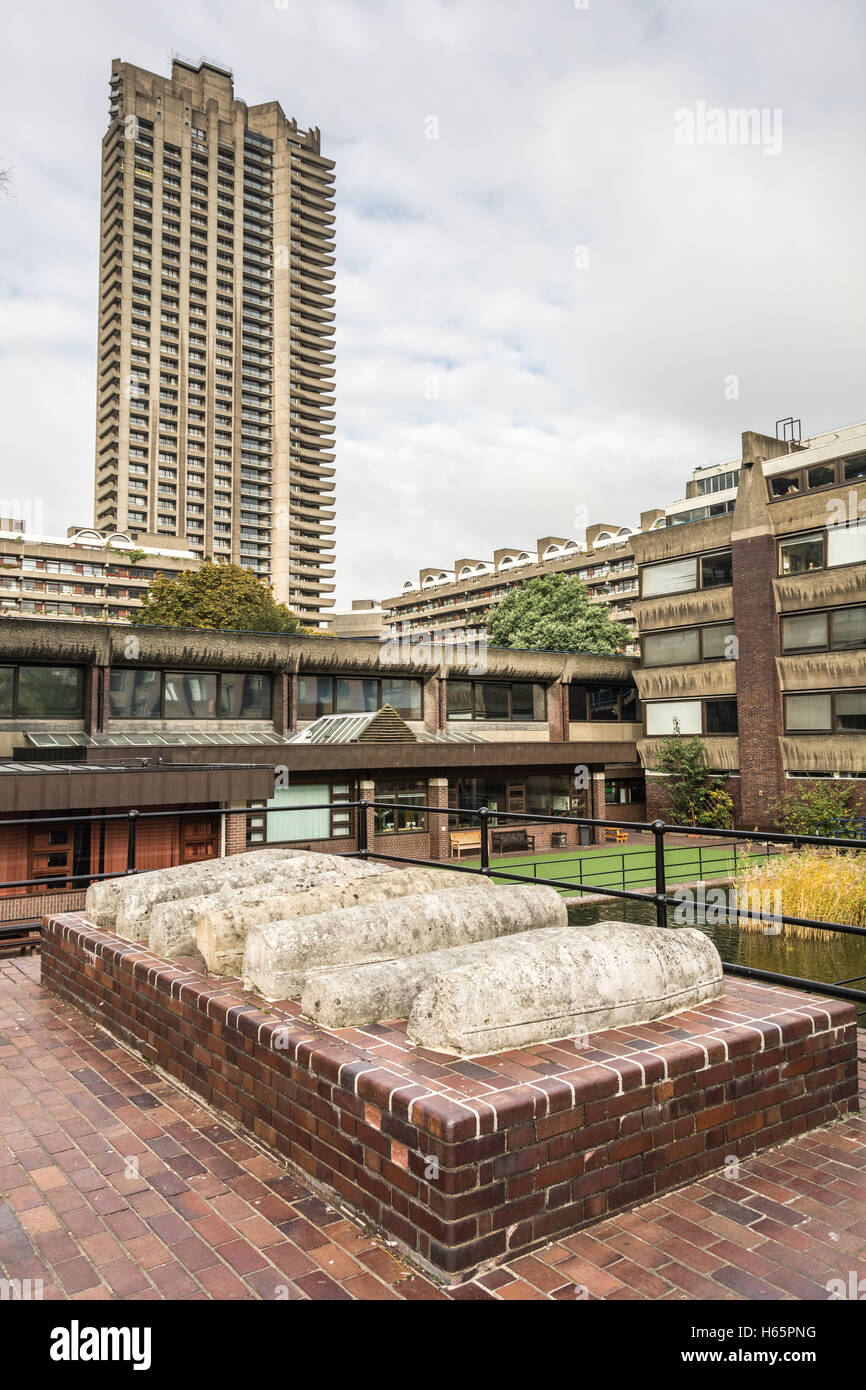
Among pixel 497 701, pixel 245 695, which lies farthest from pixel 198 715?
pixel 497 701

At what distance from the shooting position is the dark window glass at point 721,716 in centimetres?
3038

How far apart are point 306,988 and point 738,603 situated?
94.7ft

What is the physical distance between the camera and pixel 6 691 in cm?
2309

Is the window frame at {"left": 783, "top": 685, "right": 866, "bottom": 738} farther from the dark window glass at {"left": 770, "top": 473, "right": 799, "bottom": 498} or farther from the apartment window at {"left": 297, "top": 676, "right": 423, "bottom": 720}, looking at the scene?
the apartment window at {"left": 297, "top": 676, "right": 423, "bottom": 720}

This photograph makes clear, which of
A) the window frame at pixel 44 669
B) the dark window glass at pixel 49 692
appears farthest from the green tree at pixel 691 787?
the dark window glass at pixel 49 692

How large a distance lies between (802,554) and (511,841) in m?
14.4

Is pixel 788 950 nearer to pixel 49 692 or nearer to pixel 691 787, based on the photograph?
pixel 691 787

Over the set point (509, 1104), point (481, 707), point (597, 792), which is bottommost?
point (597, 792)

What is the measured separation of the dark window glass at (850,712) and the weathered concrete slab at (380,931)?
83.1 ft

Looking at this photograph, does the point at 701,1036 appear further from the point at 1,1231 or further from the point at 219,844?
the point at 219,844

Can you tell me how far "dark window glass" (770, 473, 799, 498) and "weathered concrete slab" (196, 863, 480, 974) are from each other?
27.4 metres

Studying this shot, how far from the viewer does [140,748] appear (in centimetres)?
2264

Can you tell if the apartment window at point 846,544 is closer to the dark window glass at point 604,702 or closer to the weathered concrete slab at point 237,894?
the dark window glass at point 604,702
